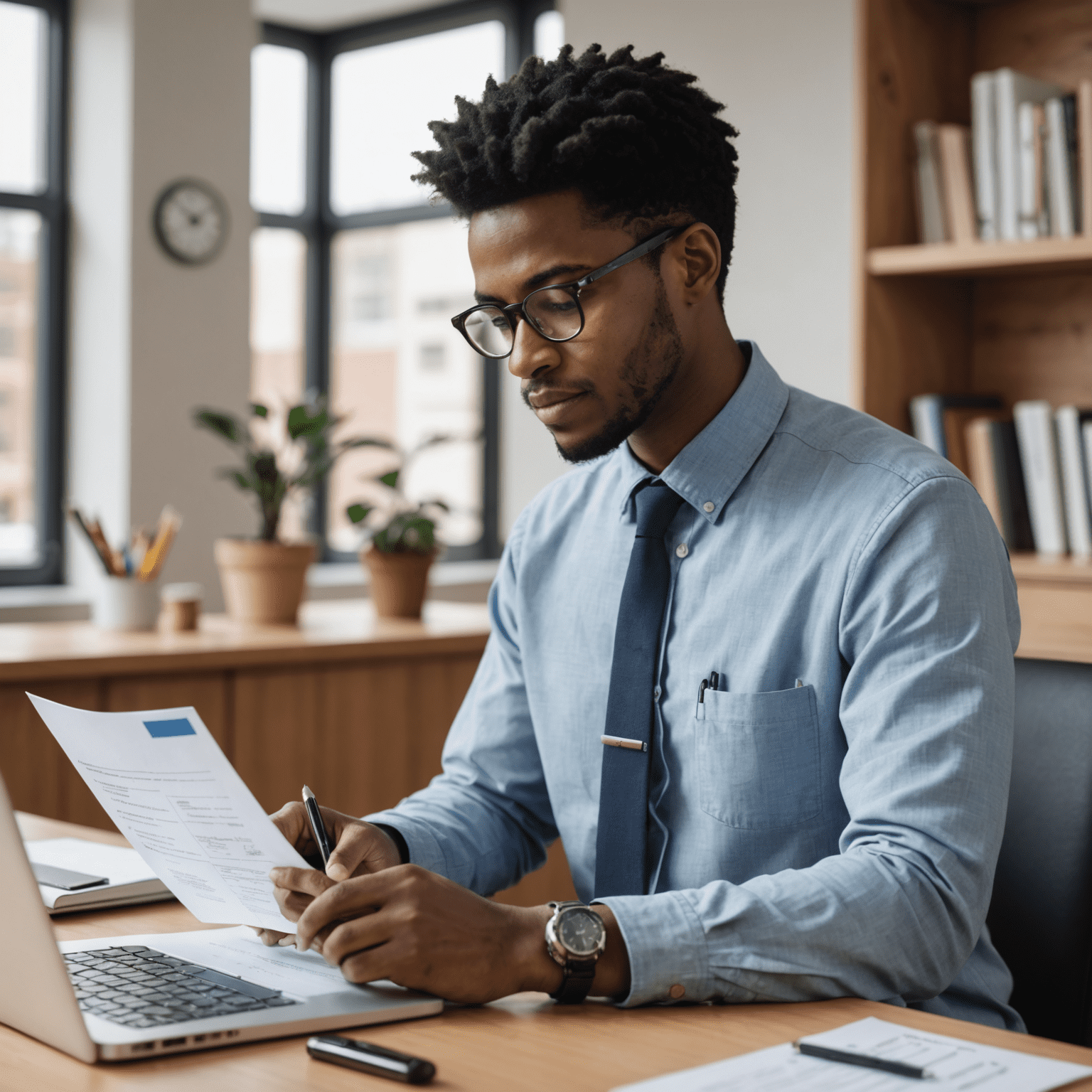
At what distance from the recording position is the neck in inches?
52.1

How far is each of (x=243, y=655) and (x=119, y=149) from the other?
2.52 metres

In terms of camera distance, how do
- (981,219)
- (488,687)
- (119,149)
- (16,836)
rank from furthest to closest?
(119,149)
(981,219)
(488,687)
(16,836)

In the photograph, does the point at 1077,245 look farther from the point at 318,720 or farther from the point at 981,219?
the point at 318,720

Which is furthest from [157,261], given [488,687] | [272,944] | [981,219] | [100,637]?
[272,944]

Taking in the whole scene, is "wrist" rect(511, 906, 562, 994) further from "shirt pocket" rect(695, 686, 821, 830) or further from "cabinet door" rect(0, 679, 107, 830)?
"cabinet door" rect(0, 679, 107, 830)

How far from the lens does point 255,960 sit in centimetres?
102

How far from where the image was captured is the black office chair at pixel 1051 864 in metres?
1.19

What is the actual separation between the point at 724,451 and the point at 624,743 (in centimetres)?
28

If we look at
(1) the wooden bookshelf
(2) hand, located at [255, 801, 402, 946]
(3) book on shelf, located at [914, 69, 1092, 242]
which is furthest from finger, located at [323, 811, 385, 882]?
(3) book on shelf, located at [914, 69, 1092, 242]

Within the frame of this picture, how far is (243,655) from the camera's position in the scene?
2.49 metres

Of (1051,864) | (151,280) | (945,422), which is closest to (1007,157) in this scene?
(945,422)

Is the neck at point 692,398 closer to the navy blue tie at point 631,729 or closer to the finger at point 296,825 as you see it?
the navy blue tie at point 631,729

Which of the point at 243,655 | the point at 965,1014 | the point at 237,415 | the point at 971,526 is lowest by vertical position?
the point at 965,1014

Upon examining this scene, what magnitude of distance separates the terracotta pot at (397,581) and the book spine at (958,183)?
1.27 m
